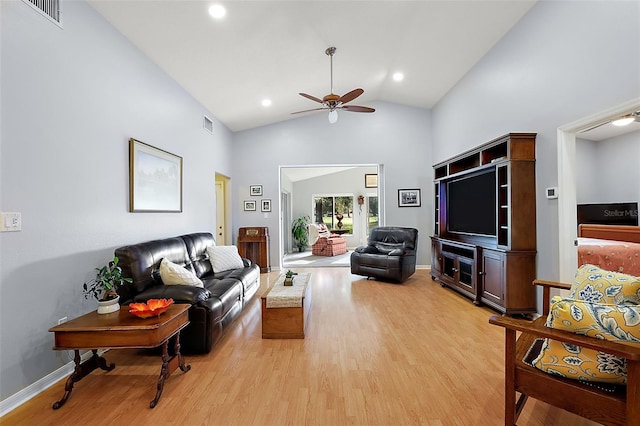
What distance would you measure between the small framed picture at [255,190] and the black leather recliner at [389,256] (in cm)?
260

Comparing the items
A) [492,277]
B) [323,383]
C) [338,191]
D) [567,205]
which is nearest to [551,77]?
[567,205]

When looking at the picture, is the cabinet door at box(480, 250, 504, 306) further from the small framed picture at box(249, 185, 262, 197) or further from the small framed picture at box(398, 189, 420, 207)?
the small framed picture at box(249, 185, 262, 197)

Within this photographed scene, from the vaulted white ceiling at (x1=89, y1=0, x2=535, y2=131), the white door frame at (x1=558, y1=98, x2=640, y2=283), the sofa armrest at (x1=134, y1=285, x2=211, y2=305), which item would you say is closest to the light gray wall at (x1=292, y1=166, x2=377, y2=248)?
the vaulted white ceiling at (x1=89, y1=0, x2=535, y2=131)

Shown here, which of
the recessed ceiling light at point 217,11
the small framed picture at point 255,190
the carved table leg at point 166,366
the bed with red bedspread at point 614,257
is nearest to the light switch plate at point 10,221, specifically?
the carved table leg at point 166,366

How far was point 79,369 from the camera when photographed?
198 cm

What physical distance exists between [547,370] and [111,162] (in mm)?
3641

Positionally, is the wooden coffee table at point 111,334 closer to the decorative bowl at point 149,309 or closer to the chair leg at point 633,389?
the decorative bowl at point 149,309

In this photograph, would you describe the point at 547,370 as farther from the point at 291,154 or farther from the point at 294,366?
the point at 291,154

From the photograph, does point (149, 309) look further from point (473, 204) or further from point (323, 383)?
point (473, 204)

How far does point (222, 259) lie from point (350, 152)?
3758mm

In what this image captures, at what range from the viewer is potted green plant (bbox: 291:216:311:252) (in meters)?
9.29

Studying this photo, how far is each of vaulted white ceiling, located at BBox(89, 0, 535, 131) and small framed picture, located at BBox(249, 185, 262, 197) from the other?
1.75m

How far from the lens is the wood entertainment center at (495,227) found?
3.23 m

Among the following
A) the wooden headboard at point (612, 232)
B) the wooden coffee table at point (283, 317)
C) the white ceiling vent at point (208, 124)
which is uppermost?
the white ceiling vent at point (208, 124)
